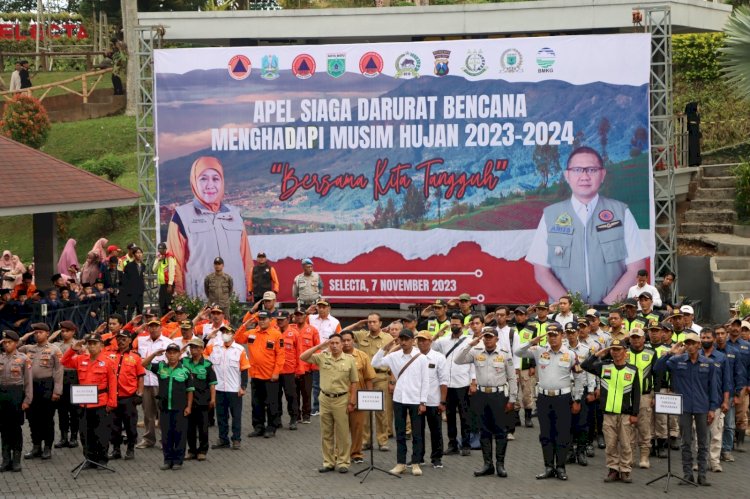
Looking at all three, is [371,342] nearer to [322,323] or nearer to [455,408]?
[455,408]

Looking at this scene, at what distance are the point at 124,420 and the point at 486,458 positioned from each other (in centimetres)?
439

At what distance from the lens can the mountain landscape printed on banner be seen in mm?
23688

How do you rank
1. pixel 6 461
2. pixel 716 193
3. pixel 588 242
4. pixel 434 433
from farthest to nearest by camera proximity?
pixel 716 193 → pixel 588 242 → pixel 6 461 → pixel 434 433

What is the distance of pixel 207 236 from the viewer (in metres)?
25.0

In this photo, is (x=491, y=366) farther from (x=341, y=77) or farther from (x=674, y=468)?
(x=341, y=77)

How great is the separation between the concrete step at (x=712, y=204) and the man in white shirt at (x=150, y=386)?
14325mm

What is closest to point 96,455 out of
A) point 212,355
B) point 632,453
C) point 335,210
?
point 212,355

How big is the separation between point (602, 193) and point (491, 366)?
31.5 feet

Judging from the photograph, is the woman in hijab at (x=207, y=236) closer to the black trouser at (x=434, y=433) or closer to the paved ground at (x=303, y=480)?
the paved ground at (x=303, y=480)

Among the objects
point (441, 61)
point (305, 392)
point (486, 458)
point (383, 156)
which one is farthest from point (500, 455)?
point (441, 61)

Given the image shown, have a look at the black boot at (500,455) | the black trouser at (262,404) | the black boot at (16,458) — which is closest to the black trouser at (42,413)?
the black boot at (16,458)

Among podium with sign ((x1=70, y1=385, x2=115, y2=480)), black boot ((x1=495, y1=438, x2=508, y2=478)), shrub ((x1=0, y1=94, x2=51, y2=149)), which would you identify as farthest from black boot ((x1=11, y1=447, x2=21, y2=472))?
shrub ((x1=0, y1=94, x2=51, y2=149))

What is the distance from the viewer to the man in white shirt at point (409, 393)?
14.9m

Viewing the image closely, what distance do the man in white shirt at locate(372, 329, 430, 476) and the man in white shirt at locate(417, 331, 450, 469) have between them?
67 millimetres
